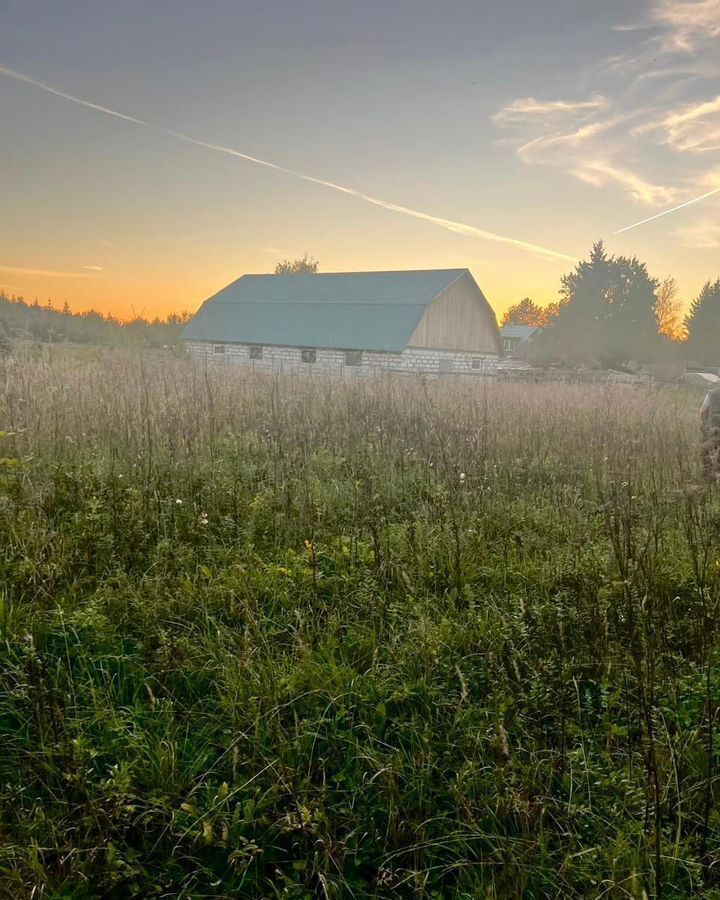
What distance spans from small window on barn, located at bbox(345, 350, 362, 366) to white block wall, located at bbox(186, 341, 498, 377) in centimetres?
17

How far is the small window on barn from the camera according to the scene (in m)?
26.7

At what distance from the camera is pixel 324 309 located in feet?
98.6

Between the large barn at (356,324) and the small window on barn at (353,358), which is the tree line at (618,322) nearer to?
the large barn at (356,324)

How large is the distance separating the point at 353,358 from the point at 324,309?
4.69 m

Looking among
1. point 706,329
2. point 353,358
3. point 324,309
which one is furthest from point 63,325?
point 706,329

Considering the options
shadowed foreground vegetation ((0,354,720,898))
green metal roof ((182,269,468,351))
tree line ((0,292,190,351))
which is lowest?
shadowed foreground vegetation ((0,354,720,898))

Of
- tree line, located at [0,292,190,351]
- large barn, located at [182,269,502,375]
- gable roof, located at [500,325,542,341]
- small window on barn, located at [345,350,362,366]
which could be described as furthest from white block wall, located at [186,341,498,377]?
gable roof, located at [500,325,542,341]

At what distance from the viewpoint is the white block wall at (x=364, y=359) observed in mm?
25781

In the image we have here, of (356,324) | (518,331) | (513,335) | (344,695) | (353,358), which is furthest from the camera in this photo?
(518,331)

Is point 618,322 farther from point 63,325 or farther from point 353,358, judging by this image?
point 63,325

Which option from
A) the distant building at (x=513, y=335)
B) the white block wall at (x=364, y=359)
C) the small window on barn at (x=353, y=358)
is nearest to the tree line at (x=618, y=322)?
the white block wall at (x=364, y=359)

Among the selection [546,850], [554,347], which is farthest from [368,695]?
[554,347]

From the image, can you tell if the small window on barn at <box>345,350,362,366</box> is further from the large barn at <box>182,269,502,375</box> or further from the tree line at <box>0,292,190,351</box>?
the tree line at <box>0,292,190,351</box>

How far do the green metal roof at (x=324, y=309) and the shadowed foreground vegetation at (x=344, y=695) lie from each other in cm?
2197
